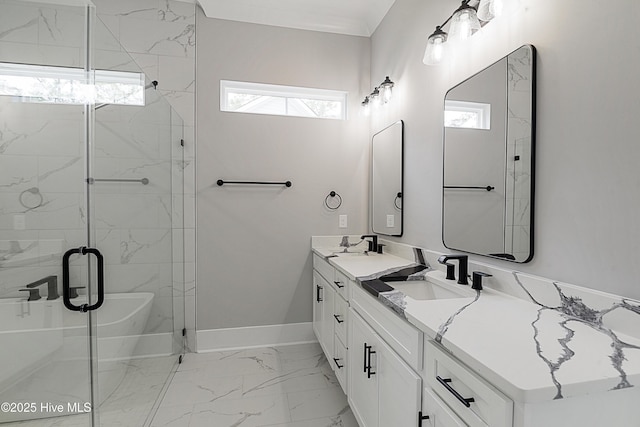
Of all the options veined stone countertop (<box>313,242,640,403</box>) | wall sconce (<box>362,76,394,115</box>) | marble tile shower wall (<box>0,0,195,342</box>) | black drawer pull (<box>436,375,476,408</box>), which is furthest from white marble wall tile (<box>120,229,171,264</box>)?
wall sconce (<box>362,76,394,115</box>)

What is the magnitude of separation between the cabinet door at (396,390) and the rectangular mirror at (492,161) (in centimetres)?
66

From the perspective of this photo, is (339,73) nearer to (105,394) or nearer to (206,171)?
(206,171)

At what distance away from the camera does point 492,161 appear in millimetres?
1464

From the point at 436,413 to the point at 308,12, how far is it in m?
2.94

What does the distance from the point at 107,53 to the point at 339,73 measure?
75.3 inches

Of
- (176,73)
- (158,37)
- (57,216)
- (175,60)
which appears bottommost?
(57,216)

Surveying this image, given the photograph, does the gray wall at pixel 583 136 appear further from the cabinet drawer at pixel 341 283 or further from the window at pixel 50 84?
the window at pixel 50 84

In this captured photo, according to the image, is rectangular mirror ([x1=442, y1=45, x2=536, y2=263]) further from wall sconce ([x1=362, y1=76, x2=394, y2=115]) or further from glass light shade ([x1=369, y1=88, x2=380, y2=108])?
glass light shade ([x1=369, y1=88, x2=380, y2=108])

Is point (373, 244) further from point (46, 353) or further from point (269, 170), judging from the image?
point (46, 353)

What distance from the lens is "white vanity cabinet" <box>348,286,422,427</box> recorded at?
109 cm

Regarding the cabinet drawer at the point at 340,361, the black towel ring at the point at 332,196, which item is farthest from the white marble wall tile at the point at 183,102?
the cabinet drawer at the point at 340,361

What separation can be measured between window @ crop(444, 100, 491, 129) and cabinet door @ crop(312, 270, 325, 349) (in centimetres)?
146

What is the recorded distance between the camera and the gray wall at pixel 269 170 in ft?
8.77

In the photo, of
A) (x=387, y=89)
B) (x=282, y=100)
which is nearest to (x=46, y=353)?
(x=282, y=100)
